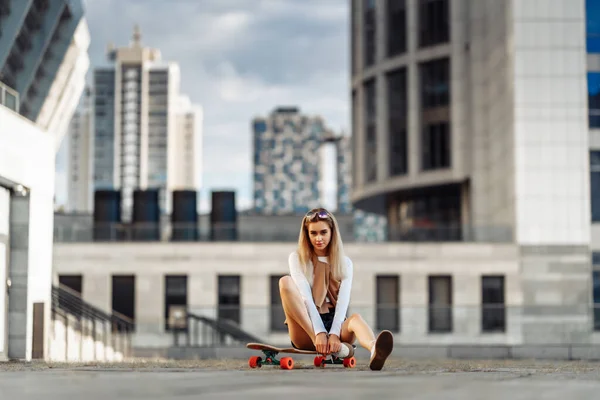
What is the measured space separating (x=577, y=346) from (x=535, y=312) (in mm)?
2749

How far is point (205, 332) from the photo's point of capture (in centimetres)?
3300

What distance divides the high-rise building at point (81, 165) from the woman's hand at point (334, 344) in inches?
6915

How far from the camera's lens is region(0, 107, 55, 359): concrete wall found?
16938mm

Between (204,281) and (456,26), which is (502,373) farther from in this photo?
(456,26)

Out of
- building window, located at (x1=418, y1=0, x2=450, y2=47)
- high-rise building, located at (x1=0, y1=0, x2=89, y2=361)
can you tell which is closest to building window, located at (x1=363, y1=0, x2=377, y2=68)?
building window, located at (x1=418, y1=0, x2=450, y2=47)

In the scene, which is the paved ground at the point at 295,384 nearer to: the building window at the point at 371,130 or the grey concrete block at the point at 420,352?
the grey concrete block at the point at 420,352

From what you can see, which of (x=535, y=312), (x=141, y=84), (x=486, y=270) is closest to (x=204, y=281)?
(x=486, y=270)

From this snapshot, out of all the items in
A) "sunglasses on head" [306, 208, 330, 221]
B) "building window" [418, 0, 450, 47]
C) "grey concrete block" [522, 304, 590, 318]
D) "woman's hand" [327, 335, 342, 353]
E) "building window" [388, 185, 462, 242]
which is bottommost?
"grey concrete block" [522, 304, 590, 318]

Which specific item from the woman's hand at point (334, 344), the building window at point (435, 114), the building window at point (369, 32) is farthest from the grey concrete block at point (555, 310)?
the woman's hand at point (334, 344)

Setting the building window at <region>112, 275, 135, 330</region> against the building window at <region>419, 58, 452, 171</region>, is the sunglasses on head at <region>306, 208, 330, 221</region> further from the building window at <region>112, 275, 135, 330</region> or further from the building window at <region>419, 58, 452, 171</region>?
the building window at <region>419, 58, 452, 171</region>

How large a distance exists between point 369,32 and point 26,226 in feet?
135

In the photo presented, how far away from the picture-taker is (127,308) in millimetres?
45531

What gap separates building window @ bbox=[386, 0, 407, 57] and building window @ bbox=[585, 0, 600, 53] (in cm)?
1145

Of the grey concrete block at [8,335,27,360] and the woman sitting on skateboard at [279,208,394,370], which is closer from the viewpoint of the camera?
the woman sitting on skateboard at [279,208,394,370]
